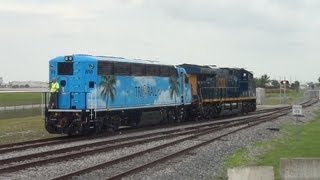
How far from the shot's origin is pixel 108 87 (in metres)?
26.5

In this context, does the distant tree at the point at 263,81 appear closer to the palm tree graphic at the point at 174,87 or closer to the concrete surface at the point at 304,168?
the palm tree graphic at the point at 174,87

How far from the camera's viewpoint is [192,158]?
1769 centimetres

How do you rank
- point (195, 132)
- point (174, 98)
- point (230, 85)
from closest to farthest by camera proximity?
point (195, 132) → point (174, 98) → point (230, 85)

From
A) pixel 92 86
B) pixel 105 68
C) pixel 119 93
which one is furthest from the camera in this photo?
pixel 119 93

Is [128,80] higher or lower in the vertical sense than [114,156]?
higher

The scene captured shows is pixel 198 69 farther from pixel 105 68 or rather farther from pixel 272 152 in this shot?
pixel 272 152

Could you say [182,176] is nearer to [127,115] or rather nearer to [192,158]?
[192,158]

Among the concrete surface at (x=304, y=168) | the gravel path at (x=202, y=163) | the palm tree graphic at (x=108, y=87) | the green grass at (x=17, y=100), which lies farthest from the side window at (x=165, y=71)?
the green grass at (x=17, y=100)

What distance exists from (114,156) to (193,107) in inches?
810

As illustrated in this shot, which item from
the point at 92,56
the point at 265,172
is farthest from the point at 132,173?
the point at 92,56

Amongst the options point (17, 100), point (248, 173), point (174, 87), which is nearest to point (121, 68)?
point (174, 87)

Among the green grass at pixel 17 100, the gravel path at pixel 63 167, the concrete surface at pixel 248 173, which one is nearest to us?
the concrete surface at pixel 248 173

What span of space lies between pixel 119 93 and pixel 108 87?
117 cm

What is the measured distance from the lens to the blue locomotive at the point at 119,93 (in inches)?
991
